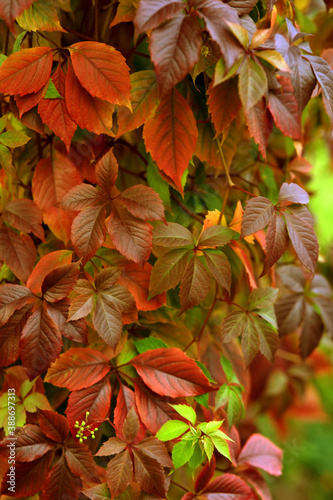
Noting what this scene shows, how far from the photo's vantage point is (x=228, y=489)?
2.01 ft

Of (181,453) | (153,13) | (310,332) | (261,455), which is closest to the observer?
(153,13)

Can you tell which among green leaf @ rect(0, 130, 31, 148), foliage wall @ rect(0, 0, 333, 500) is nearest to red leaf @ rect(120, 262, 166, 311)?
foliage wall @ rect(0, 0, 333, 500)

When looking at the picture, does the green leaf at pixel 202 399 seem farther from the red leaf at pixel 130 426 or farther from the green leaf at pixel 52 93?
the green leaf at pixel 52 93

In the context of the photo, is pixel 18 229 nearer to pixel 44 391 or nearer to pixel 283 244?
pixel 44 391

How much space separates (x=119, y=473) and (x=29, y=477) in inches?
5.1

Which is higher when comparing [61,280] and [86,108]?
[86,108]

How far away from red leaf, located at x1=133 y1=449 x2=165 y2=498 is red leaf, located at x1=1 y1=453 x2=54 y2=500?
127mm

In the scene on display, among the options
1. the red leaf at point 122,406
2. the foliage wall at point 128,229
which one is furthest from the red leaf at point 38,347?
the red leaf at point 122,406

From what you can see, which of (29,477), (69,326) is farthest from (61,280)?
(29,477)

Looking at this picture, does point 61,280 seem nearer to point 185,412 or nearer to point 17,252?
point 17,252

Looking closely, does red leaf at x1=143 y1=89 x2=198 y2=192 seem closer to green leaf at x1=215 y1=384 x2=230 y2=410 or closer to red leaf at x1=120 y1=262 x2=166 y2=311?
red leaf at x1=120 y1=262 x2=166 y2=311

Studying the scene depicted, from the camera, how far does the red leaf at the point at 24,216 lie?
1.92 ft

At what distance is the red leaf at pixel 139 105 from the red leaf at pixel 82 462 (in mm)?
399

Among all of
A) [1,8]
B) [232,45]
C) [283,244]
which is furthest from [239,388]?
[1,8]
